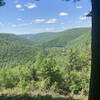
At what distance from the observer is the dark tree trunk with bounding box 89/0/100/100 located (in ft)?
7.30

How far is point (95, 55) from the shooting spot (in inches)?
90.5

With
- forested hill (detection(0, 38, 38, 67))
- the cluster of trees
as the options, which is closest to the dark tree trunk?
the cluster of trees

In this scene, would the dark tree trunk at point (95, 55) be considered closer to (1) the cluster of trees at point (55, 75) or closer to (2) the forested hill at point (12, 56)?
(1) the cluster of trees at point (55, 75)

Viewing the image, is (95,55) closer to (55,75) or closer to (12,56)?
(55,75)

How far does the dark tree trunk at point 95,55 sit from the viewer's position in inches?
87.6

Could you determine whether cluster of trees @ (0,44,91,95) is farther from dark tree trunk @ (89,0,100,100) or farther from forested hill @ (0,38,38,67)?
forested hill @ (0,38,38,67)

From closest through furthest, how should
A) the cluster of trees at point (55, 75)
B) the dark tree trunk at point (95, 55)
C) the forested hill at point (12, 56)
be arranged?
the dark tree trunk at point (95, 55) → the cluster of trees at point (55, 75) → the forested hill at point (12, 56)

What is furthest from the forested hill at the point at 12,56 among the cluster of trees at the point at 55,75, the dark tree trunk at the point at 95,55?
the dark tree trunk at the point at 95,55

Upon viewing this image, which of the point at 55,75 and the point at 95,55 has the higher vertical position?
the point at 95,55

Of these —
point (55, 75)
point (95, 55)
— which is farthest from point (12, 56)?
point (95, 55)

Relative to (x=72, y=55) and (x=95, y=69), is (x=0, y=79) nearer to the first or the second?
(x=72, y=55)

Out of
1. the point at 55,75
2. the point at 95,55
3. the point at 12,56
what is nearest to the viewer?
the point at 95,55

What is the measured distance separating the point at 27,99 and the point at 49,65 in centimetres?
1486

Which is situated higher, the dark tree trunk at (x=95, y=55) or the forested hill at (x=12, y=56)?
the dark tree trunk at (x=95, y=55)
